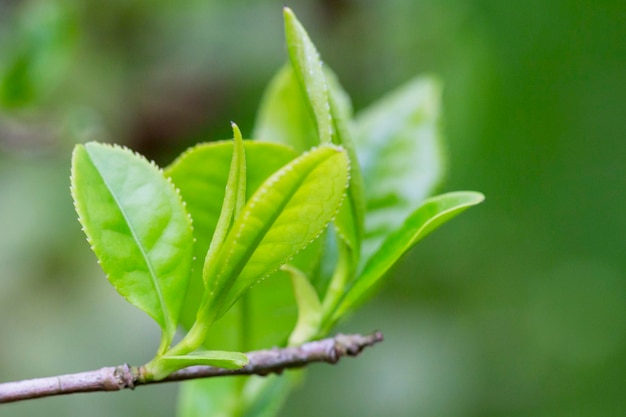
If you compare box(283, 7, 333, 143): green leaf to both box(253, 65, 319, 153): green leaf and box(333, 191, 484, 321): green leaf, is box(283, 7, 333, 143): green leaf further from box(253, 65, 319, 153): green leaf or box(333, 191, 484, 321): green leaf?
box(253, 65, 319, 153): green leaf

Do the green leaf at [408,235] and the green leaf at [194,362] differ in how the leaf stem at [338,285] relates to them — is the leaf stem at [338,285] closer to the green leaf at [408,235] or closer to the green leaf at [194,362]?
the green leaf at [408,235]

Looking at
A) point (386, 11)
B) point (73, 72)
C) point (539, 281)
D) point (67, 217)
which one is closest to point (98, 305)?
point (67, 217)

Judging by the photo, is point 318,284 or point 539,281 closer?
point 318,284

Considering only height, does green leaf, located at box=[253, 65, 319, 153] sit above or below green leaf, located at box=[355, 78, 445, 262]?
above

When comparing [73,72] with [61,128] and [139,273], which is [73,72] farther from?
[139,273]

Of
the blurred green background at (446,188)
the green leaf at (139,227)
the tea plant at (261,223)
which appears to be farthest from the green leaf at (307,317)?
the blurred green background at (446,188)

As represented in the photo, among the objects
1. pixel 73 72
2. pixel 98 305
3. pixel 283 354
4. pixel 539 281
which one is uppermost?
pixel 73 72

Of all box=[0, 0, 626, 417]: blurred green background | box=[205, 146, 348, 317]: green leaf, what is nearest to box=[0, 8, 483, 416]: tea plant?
box=[205, 146, 348, 317]: green leaf
